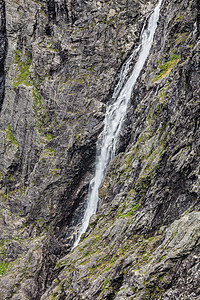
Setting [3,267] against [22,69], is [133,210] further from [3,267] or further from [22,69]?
[22,69]

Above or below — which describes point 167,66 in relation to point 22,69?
above

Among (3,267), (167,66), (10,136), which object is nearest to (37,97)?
(10,136)

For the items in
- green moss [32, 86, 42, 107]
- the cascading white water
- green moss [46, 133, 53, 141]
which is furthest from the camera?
green moss [32, 86, 42, 107]

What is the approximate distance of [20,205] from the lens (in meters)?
34.3

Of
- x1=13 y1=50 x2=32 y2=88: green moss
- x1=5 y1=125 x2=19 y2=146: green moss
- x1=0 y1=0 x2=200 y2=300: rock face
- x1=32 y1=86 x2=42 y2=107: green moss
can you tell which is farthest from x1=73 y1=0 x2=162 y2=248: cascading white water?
x1=13 y1=50 x2=32 y2=88: green moss

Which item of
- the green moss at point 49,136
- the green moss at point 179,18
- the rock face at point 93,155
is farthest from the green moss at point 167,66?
the green moss at point 49,136

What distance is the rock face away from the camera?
1328cm

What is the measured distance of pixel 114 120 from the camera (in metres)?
30.2

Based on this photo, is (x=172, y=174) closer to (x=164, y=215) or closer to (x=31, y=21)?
(x=164, y=215)

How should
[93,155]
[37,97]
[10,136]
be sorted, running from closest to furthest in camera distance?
1. [93,155]
2. [37,97]
3. [10,136]

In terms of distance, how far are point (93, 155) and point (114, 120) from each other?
4.64 meters

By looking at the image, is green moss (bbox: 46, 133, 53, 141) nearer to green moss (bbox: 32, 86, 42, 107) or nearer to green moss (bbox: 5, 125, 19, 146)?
green moss (bbox: 32, 86, 42, 107)

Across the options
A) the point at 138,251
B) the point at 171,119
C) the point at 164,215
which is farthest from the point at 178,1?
the point at 138,251

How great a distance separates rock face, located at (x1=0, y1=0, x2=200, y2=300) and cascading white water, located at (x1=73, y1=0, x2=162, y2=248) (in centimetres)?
138
